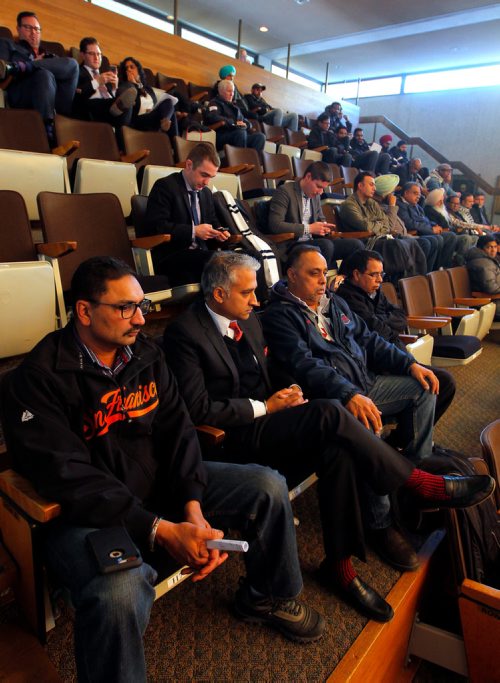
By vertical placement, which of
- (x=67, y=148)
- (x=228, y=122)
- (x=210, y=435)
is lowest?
(x=210, y=435)

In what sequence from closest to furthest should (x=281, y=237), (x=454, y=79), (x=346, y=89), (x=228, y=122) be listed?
(x=281, y=237)
(x=228, y=122)
(x=454, y=79)
(x=346, y=89)

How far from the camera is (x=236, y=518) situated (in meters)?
0.82

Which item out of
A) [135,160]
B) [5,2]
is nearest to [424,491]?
[135,160]

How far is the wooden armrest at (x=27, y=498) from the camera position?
639 millimetres

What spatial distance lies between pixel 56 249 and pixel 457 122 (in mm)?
7014

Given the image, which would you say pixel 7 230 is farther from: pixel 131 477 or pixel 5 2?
pixel 5 2

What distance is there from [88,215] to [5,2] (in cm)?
216

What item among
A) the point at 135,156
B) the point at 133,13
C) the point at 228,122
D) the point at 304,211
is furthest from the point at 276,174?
the point at 133,13

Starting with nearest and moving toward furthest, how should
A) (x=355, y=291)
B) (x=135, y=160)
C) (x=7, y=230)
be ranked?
(x=7, y=230) < (x=355, y=291) < (x=135, y=160)

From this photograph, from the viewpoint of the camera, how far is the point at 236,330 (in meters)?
1.11

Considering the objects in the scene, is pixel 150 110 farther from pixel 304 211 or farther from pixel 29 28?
pixel 304 211

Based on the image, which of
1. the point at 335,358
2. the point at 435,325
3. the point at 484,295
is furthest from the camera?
the point at 484,295

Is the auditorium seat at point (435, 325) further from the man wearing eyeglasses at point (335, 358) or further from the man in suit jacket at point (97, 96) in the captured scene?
the man in suit jacket at point (97, 96)

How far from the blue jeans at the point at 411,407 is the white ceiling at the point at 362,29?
497 centimetres
